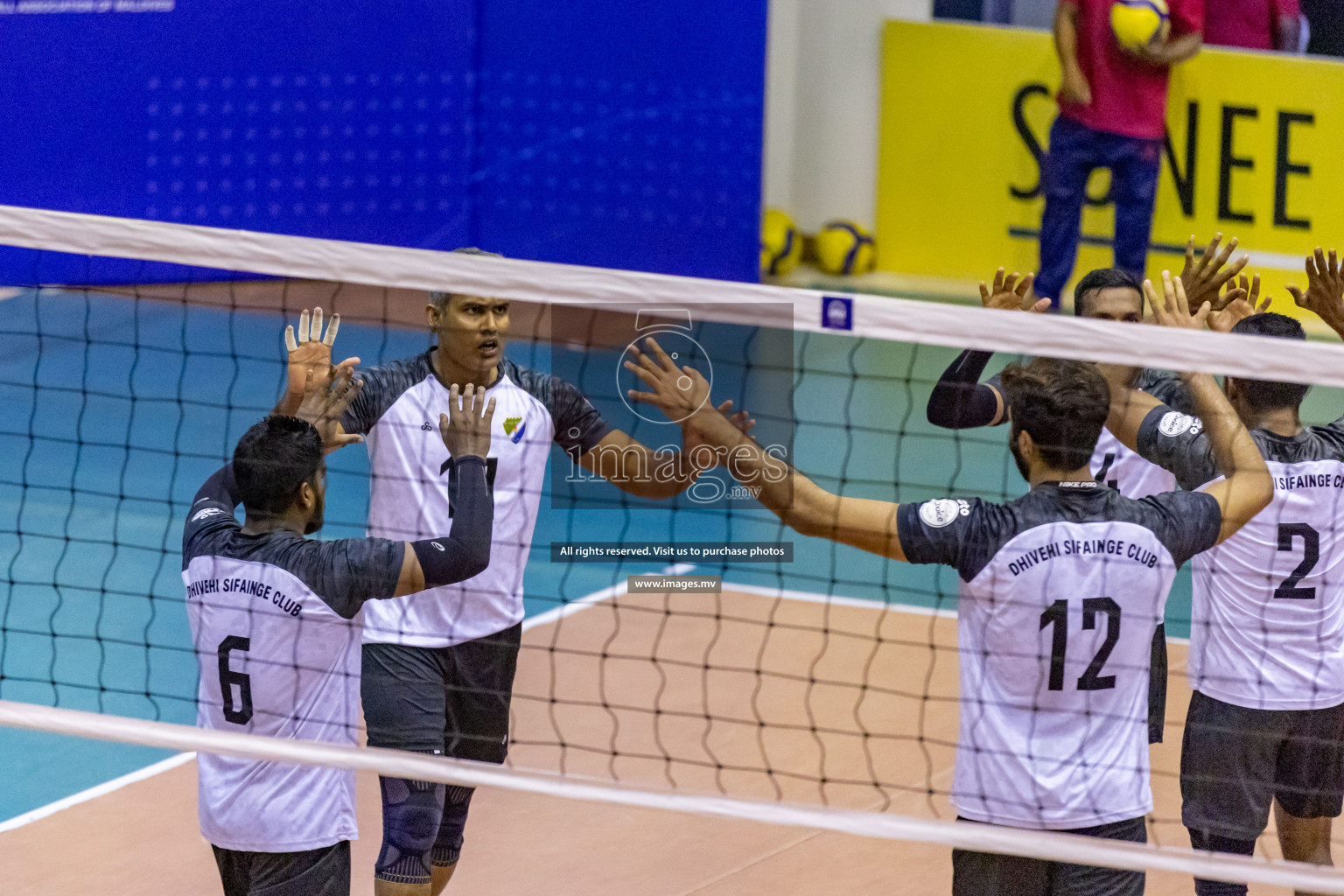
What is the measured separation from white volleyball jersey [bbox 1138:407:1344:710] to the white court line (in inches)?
160

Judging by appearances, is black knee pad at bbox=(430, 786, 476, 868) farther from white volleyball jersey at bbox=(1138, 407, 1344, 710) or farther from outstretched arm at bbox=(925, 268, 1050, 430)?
white volleyball jersey at bbox=(1138, 407, 1344, 710)

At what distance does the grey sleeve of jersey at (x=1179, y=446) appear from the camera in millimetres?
4773

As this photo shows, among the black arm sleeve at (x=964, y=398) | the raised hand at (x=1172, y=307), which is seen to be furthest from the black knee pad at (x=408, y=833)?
the raised hand at (x=1172, y=307)

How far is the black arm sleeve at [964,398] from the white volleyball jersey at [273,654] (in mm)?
1989

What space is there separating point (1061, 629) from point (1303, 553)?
127 cm

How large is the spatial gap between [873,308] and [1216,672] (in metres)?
1.74

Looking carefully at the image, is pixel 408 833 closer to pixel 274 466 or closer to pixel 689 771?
pixel 274 466

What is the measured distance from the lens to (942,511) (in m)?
4.04

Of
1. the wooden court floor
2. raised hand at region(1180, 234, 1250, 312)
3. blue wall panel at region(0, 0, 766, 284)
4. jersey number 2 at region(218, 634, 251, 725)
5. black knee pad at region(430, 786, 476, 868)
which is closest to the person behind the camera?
jersey number 2 at region(218, 634, 251, 725)

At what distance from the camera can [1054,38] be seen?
550 inches

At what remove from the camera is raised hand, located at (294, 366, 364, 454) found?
4902 millimetres

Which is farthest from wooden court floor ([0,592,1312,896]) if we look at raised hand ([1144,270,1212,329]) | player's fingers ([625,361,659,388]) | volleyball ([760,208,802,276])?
volleyball ([760,208,802,276])

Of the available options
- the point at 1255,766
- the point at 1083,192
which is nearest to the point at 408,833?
the point at 1255,766

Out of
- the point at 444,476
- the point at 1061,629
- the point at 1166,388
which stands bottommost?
the point at 1061,629
